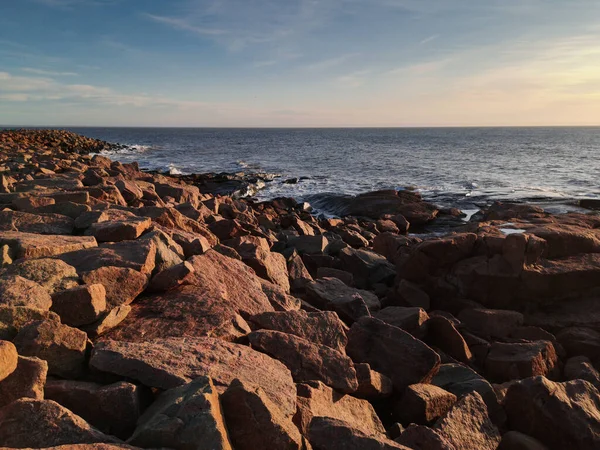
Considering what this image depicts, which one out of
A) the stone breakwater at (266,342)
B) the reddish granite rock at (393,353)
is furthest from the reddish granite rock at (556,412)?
the reddish granite rock at (393,353)

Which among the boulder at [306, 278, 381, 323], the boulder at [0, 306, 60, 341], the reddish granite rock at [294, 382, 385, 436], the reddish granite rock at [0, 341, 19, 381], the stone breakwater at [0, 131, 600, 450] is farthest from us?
the boulder at [306, 278, 381, 323]

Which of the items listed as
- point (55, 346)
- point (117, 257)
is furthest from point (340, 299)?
point (55, 346)

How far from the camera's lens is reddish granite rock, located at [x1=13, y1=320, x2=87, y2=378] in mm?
3230

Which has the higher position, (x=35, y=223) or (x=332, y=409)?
(x=35, y=223)

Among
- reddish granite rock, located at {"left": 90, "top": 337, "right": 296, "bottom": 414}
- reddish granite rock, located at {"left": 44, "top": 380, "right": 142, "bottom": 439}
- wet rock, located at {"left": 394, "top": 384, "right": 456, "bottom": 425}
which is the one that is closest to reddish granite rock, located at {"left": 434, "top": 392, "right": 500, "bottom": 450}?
wet rock, located at {"left": 394, "top": 384, "right": 456, "bottom": 425}

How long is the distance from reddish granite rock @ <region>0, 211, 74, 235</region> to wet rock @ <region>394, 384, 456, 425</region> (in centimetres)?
444

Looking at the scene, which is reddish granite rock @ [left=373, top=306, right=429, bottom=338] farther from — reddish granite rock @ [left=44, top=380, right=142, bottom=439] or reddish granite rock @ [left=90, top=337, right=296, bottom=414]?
reddish granite rock @ [left=44, top=380, right=142, bottom=439]

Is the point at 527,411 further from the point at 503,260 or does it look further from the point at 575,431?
the point at 503,260

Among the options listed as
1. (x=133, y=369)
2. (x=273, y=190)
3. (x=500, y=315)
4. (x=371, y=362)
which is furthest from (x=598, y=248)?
(x=273, y=190)

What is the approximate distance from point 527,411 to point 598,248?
551cm

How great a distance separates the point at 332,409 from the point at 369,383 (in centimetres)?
63

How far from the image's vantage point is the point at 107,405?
295 centimetres

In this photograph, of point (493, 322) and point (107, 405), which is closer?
point (107, 405)

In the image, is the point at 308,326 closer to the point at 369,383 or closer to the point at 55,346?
the point at 369,383
